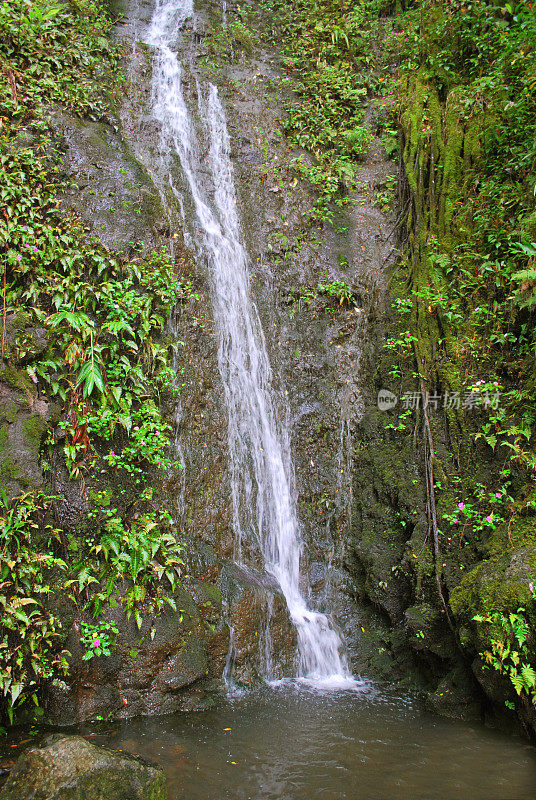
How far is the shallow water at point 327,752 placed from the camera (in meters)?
3.56

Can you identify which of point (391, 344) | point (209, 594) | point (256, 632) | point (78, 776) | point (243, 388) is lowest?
point (78, 776)

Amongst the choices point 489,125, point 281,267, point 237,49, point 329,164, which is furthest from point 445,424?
point 237,49

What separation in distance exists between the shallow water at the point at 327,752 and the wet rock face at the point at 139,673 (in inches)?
9.4

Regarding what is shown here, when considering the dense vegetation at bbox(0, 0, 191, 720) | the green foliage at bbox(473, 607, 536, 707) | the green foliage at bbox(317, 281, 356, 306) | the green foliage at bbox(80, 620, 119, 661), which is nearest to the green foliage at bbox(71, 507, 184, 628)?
the dense vegetation at bbox(0, 0, 191, 720)

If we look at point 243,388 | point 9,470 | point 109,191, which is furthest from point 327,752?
point 109,191

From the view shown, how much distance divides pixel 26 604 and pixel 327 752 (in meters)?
3.18

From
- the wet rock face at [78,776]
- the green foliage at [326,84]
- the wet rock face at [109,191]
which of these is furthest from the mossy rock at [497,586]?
the green foliage at [326,84]

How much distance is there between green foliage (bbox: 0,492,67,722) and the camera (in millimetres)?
4457

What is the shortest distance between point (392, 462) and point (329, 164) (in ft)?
22.4

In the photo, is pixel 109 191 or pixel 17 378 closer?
pixel 17 378

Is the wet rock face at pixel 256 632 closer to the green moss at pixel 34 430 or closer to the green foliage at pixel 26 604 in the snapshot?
the green foliage at pixel 26 604

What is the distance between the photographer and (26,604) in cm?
464

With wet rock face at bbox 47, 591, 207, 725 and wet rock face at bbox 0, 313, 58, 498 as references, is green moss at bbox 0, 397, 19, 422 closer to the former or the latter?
wet rock face at bbox 0, 313, 58, 498

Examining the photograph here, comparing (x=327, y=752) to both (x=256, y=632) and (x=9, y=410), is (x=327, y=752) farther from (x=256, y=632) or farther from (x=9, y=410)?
(x=9, y=410)
